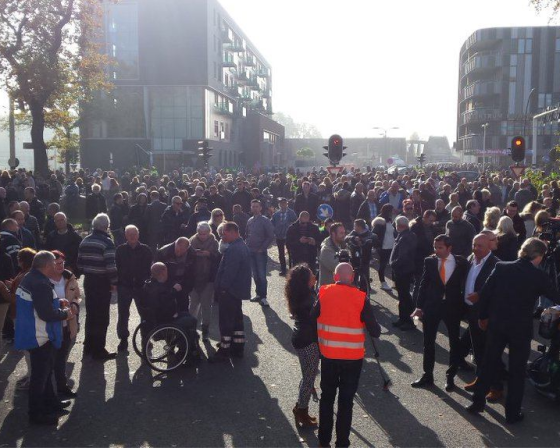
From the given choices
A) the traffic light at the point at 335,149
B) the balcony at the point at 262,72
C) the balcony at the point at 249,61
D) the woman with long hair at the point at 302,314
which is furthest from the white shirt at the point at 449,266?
the balcony at the point at 262,72

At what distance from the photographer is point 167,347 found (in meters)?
8.26

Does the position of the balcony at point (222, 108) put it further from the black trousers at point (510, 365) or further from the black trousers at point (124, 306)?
the black trousers at point (510, 365)

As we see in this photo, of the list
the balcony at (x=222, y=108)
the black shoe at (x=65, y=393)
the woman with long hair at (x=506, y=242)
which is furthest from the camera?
the balcony at (x=222, y=108)

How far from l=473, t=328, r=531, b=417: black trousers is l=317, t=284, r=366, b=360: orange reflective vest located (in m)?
1.78

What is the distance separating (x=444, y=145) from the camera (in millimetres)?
161875

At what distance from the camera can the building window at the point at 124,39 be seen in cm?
6006

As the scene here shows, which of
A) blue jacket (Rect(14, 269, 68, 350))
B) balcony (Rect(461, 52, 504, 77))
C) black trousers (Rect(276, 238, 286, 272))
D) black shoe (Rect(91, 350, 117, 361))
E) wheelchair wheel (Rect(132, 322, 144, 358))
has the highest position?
balcony (Rect(461, 52, 504, 77))

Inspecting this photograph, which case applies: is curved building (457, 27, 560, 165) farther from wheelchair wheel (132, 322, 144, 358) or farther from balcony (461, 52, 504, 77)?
wheelchair wheel (132, 322, 144, 358)

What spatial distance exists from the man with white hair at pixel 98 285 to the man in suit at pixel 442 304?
13.5ft

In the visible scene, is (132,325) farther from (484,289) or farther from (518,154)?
(518,154)

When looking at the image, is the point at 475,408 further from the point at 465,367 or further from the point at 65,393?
the point at 65,393

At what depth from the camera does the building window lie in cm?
6006

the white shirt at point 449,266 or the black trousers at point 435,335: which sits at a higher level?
the white shirt at point 449,266

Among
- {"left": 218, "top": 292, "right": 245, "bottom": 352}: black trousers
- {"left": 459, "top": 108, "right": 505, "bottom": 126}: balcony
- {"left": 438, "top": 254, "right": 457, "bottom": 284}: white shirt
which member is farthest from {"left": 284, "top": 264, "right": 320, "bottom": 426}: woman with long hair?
{"left": 459, "top": 108, "right": 505, "bottom": 126}: balcony
